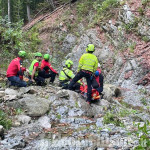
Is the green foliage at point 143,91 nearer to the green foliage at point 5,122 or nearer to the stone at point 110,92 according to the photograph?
the stone at point 110,92

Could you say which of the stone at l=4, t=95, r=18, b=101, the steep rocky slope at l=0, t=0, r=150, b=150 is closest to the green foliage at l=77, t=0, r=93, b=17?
the steep rocky slope at l=0, t=0, r=150, b=150

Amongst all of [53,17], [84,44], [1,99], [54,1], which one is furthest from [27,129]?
[54,1]

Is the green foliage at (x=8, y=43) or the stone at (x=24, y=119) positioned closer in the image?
the stone at (x=24, y=119)

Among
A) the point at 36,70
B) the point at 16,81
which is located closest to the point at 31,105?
the point at 16,81

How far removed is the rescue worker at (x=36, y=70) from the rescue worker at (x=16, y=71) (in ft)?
3.05

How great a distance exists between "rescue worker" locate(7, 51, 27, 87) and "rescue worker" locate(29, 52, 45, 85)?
3.05ft

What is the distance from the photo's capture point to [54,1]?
29.4 m

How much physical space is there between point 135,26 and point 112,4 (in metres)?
4.02

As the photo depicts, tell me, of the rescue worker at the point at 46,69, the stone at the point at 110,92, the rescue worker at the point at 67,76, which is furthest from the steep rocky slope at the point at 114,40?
the rescue worker at the point at 46,69

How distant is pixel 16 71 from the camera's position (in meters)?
8.89

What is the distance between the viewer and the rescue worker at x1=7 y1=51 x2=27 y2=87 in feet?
28.2

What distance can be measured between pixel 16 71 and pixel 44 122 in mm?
3287

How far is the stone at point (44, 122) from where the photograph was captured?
6094 mm

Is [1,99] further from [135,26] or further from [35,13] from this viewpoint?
[35,13]
